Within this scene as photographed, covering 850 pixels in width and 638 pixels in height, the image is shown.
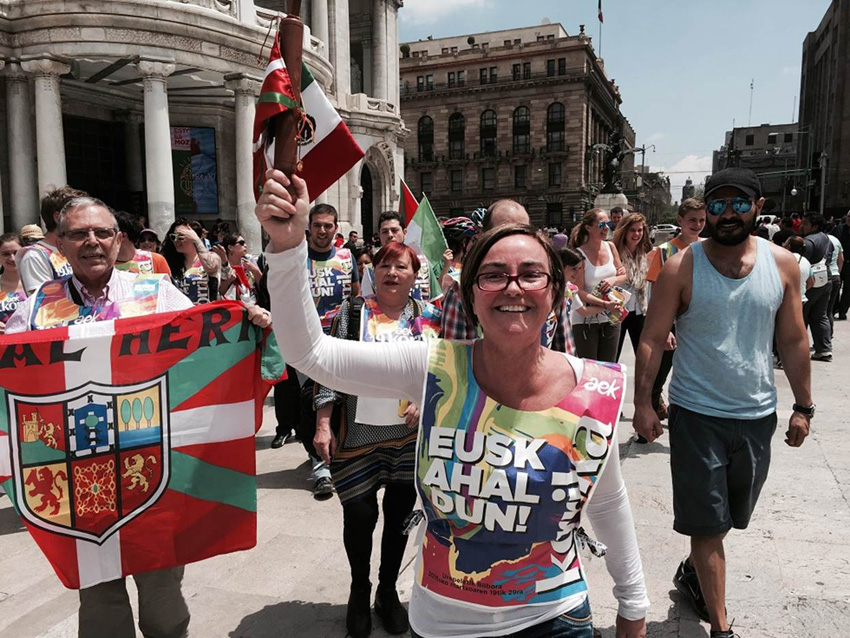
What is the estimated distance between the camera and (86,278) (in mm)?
2920

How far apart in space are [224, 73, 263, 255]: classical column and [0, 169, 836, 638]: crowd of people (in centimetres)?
1613

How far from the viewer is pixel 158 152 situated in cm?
1977

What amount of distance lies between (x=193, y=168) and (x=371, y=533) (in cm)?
2446

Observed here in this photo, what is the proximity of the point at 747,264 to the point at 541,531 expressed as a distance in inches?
77.8

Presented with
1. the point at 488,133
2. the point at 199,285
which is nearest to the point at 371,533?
the point at 199,285

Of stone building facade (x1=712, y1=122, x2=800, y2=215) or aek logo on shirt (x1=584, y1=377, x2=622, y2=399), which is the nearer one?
aek logo on shirt (x1=584, y1=377, x2=622, y2=399)

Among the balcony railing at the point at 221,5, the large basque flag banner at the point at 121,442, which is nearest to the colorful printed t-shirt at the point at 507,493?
the large basque flag banner at the point at 121,442

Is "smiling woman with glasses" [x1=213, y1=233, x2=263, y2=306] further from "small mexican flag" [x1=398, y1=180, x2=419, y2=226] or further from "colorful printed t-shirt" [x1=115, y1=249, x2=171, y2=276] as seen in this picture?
"small mexican flag" [x1=398, y1=180, x2=419, y2=226]

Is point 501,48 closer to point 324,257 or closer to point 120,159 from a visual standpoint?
point 120,159

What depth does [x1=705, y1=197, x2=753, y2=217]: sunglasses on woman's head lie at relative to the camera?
314 cm

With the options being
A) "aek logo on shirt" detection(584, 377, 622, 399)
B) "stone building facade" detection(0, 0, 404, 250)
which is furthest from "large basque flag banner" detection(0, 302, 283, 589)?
"stone building facade" detection(0, 0, 404, 250)

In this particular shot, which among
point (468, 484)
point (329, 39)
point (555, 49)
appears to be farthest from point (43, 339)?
point (555, 49)

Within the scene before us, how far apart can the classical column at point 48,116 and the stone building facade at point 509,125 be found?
2205 inches

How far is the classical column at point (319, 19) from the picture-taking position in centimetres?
2722
